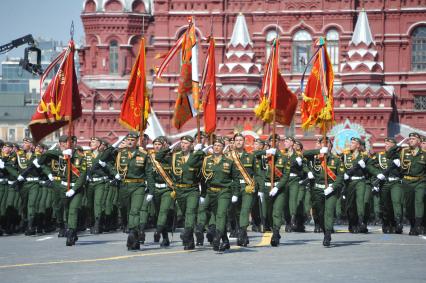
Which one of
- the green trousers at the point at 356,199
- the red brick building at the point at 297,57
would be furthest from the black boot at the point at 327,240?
the red brick building at the point at 297,57

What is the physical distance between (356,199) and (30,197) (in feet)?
19.7

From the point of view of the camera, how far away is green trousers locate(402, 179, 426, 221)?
25516 millimetres

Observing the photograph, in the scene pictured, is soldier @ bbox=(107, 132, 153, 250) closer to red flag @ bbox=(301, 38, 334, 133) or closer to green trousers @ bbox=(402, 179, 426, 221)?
red flag @ bbox=(301, 38, 334, 133)

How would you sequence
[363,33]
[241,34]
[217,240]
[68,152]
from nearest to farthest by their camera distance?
[217,240], [68,152], [363,33], [241,34]

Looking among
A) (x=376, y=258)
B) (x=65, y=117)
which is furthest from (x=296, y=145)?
(x=376, y=258)

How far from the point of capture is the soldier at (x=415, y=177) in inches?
1000

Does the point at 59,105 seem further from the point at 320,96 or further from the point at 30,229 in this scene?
the point at 320,96

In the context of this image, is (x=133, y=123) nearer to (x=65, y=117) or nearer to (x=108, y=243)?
(x=65, y=117)

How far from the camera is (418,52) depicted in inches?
2645

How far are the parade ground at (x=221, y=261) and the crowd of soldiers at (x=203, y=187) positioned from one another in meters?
0.47

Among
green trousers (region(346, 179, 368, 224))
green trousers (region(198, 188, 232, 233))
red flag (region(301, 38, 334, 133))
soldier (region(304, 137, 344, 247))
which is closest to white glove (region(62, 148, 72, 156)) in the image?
green trousers (region(198, 188, 232, 233))

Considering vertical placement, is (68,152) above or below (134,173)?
above

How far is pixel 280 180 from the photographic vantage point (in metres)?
23.3

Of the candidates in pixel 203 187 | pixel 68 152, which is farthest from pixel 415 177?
pixel 68 152
